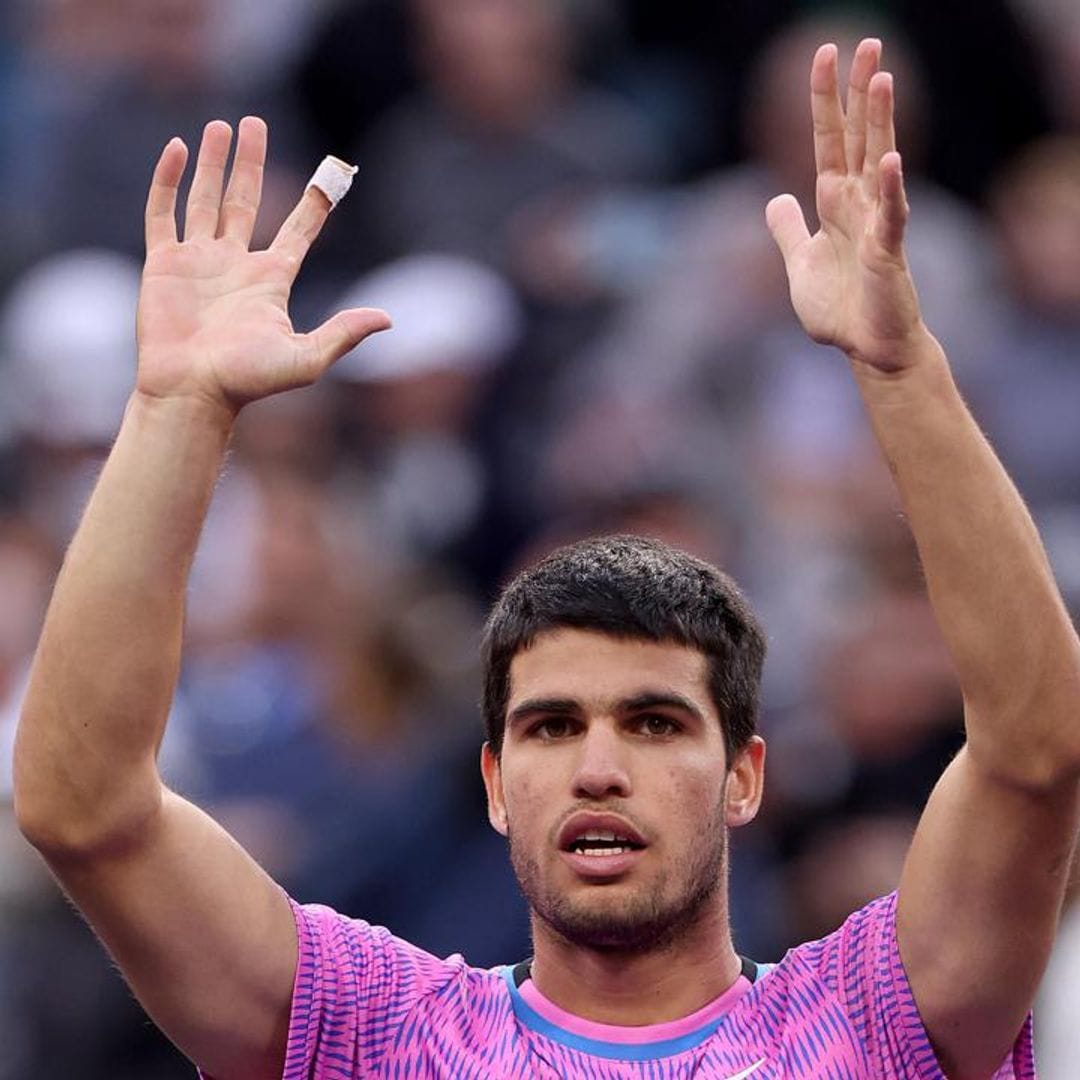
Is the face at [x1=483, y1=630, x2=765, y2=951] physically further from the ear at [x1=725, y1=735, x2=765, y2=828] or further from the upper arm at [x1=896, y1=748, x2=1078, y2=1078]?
the upper arm at [x1=896, y1=748, x2=1078, y2=1078]

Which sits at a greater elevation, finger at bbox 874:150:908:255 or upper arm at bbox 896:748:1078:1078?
finger at bbox 874:150:908:255

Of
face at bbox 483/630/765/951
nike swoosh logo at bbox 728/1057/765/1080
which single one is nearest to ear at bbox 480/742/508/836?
face at bbox 483/630/765/951

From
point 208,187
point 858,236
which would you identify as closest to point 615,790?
point 858,236

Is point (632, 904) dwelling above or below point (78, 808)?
below

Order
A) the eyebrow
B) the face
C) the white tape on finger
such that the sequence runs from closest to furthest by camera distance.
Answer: the face < the eyebrow < the white tape on finger

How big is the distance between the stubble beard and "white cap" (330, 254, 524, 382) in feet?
16.2

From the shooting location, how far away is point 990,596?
3.91 meters

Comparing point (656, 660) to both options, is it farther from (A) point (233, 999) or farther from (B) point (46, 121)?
(B) point (46, 121)

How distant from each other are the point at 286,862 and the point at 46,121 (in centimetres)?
402

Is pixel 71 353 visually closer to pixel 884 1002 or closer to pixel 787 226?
pixel 787 226

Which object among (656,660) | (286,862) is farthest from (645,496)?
(656,660)

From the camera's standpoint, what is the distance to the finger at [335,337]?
4.11 meters

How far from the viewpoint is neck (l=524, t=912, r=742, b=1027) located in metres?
4.34

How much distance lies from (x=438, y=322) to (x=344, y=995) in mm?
5179
